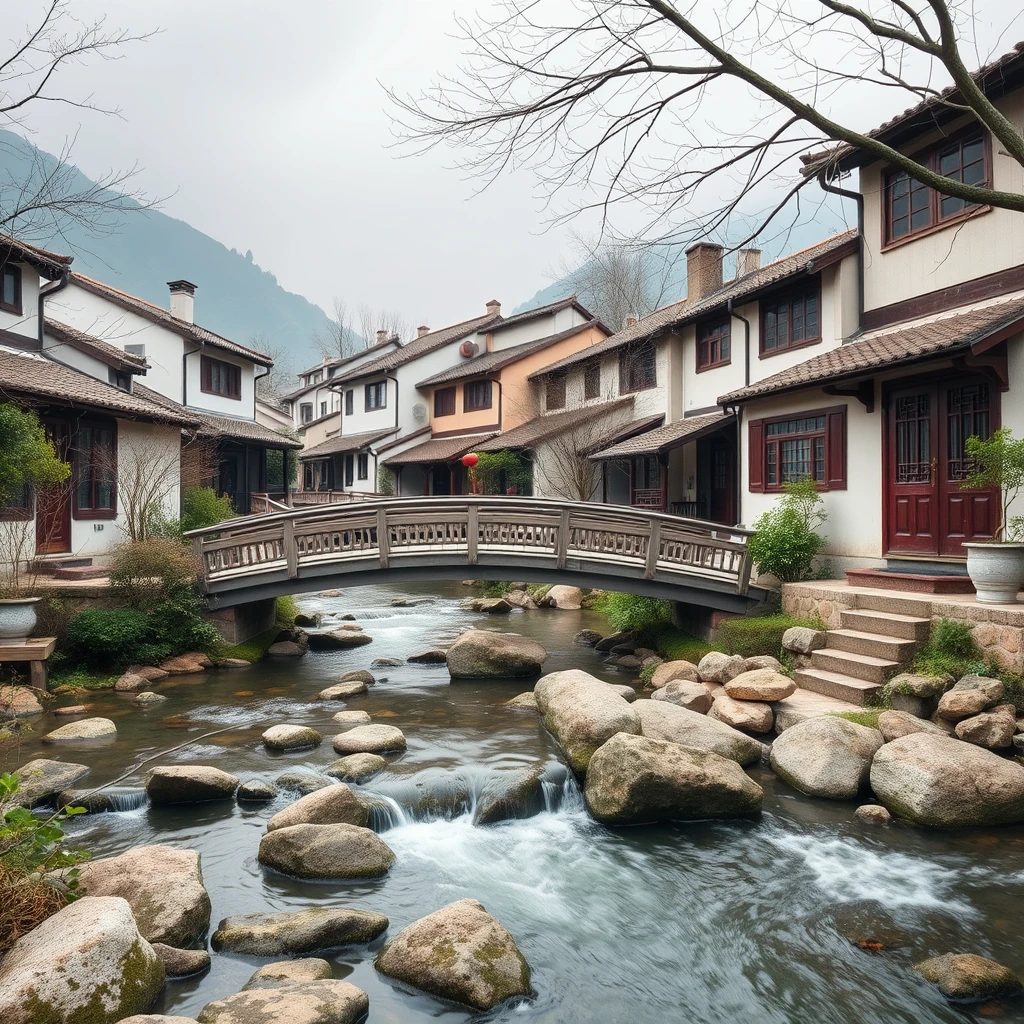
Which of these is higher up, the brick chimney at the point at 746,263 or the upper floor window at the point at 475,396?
the brick chimney at the point at 746,263

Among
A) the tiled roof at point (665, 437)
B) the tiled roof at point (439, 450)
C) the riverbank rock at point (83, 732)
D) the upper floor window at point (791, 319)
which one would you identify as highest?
the upper floor window at point (791, 319)

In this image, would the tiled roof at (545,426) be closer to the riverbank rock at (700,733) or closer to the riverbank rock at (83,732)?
the riverbank rock at (700,733)

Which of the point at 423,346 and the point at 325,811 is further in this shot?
the point at 423,346

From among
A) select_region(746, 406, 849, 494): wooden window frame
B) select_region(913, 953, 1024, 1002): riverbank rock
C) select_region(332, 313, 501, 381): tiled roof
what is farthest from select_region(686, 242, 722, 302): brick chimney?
select_region(913, 953, 1024, 1002): riverbank rock

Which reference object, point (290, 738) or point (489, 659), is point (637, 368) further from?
point (290, 738)

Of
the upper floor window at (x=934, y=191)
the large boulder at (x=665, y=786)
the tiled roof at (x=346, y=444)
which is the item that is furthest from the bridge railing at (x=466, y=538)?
the tiled roof at (x=346, y=444)

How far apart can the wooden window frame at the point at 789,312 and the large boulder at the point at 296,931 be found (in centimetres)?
1400

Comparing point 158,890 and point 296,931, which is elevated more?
point 158,890

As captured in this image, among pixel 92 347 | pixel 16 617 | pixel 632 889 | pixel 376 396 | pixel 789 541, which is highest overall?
pixel 376 396

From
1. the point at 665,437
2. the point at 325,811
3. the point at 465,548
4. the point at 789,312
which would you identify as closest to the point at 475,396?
the point at 665,437

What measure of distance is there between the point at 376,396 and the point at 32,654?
27.1 meters

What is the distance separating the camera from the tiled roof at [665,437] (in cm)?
1945

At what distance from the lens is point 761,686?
10.3 metres

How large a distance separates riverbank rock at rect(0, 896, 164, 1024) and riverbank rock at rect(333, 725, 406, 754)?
16.7 feet
